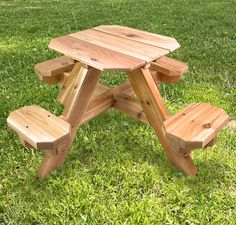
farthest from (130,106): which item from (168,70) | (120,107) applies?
(168,70)

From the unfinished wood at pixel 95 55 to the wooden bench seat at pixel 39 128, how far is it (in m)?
0.55

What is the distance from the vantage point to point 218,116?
3.06 m

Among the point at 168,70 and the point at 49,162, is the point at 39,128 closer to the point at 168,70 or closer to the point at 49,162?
the point at 49,162

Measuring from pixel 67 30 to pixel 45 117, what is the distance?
4.83 m

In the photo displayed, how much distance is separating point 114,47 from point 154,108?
65cm

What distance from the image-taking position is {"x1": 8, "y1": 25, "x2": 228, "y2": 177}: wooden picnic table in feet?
9.22

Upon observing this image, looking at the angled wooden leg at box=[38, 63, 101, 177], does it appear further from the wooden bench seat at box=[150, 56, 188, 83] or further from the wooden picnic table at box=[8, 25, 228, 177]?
the wooden bench seat at box=[150, 56, 188, 83]

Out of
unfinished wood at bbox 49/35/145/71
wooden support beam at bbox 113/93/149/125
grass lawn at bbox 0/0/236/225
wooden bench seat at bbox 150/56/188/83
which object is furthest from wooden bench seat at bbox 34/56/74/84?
wooden bench seat at bbox 150/56/188/83

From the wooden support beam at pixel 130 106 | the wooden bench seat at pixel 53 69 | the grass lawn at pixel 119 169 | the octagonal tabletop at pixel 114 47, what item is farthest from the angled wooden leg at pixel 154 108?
the wooden bench seat at pixel 53 69

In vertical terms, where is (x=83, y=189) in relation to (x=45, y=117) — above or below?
below

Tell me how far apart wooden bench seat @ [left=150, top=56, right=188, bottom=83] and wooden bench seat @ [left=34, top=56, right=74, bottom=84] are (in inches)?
37.0

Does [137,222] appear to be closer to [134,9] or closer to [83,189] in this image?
[83,189]

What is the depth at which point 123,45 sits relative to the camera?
3246 millimetres

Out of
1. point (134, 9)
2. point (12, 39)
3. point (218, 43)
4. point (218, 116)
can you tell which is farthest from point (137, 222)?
point (134, 9)
